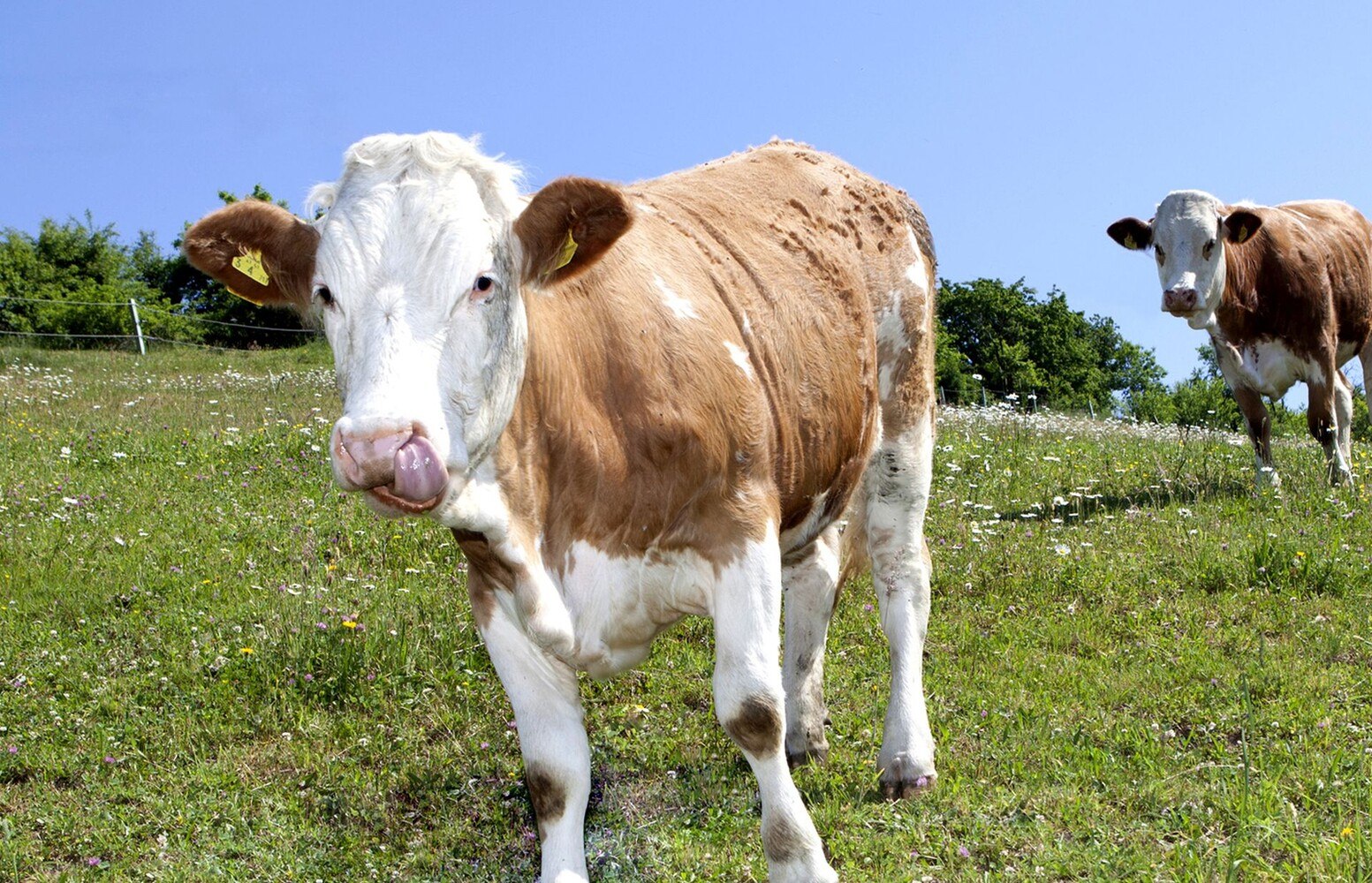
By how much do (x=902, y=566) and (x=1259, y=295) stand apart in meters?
8.29

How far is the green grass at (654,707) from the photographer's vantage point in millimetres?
4449

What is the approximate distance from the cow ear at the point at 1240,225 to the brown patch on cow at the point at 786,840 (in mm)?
9564

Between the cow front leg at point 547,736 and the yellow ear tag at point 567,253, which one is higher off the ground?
the yellow ear tag at point 567,253

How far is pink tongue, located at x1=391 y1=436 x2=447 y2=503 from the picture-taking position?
9.50ft

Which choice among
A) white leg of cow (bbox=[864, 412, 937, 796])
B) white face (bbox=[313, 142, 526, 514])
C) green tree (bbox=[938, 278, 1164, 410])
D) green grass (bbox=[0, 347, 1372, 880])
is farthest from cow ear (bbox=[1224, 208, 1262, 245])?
green tree (bbox=[938, 278, 1164, 410])

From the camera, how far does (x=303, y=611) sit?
639cm

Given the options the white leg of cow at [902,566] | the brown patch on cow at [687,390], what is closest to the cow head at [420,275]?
the brown patch on cow at [687,390]

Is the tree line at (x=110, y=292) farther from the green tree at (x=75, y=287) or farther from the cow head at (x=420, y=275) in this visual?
the cow head at (x=420, y=275)

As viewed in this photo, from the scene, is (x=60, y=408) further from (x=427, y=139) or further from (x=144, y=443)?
(x=427, y=139)

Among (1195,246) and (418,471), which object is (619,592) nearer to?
(418,471)

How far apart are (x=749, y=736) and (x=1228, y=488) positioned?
304 inches

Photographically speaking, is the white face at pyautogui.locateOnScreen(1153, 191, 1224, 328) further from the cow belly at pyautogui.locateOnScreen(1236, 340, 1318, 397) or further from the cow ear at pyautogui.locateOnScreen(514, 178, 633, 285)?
the cow ear at pyautogui.locateOnScreen(514, 178, 633, 285)

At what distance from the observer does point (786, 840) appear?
3.94m

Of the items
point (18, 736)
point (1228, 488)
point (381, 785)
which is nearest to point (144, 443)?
point (18, 736)
